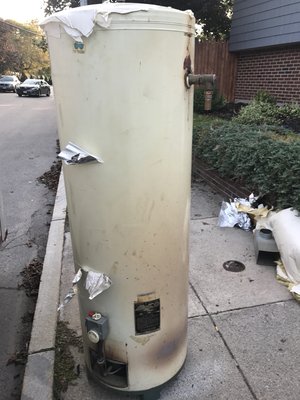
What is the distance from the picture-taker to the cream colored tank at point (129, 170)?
139cm

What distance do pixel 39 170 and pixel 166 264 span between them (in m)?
6.29

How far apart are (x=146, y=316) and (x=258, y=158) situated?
2.93m

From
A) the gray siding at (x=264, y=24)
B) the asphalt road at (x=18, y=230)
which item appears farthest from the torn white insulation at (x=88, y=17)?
the gray siding at (x=264, y=24)

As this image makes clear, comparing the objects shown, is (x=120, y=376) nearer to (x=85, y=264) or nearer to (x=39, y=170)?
(x=85, y=264)

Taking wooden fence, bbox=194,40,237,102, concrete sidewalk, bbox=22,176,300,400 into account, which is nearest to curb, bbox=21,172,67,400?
concrete sidewalk, bbox=22,176,300,400

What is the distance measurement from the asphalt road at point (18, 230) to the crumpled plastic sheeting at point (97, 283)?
1145 mm

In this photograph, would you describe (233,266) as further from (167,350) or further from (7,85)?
(7,85)

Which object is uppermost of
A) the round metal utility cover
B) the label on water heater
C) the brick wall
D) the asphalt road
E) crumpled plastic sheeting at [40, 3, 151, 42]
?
crumpled plastic sheeting at [40, 3, 151, 42]

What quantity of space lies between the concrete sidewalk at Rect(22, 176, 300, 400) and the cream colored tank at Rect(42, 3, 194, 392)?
1.23ft

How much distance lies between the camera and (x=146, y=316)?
1784 millimetres

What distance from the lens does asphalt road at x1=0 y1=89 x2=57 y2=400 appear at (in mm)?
2649

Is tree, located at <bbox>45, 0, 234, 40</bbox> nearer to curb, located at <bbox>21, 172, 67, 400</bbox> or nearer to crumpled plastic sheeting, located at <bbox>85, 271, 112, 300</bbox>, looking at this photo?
curb, located at <bbox>21, 172, 67, 400</bbox>

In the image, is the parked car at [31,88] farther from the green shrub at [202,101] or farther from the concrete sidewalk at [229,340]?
the concrete sidewalk at [229,340]

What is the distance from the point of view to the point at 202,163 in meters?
6.02
